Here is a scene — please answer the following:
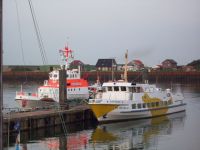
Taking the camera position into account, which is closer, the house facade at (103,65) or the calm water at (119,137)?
the calm water at (119,137)

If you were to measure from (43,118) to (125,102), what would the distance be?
784cm

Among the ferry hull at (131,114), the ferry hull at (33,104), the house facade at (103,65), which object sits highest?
the house facade at (103,65)

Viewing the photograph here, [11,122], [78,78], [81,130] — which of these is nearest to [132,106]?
[81,130]

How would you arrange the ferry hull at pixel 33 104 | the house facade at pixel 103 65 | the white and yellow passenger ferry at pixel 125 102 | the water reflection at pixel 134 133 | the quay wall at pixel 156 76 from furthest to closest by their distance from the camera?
the house facade at pixel 103 65
the quay wall at pixel 156 76
the ferry hull at pixel 33 104
the white and yellow passenger ferry at pixel 125 102
the water reflection at pixel 134 133

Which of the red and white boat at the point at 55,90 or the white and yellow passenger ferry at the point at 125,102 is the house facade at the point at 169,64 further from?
Result: the white and yellow passenger ferry at the point at 125,102

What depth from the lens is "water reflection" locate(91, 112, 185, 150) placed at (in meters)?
27.0

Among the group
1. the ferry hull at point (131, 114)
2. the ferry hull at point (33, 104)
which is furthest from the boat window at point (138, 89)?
the ferry hull at point (33, 104)

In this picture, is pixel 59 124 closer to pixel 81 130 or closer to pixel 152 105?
pixel 81 130

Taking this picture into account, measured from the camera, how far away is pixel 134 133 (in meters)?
31.4

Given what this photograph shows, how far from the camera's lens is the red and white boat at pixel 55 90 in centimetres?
4177

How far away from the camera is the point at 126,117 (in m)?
36.5

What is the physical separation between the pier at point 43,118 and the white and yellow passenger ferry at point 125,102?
1.82m

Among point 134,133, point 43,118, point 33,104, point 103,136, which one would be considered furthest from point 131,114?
point 33,104

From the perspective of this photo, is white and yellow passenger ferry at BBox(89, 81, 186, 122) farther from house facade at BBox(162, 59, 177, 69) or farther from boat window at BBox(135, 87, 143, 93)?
house facade at BBox(162, 59, 177, 69)
